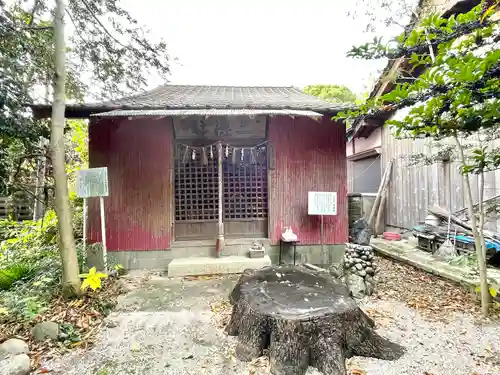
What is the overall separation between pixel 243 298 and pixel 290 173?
11.3ft

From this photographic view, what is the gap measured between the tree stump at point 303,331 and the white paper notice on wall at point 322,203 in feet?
8.10

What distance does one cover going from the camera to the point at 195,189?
601 cm

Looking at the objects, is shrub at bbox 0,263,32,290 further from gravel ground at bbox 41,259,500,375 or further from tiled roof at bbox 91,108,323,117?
tiled roof at bbox 91,108,323,117

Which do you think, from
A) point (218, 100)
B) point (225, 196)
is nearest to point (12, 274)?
point (225, 196)

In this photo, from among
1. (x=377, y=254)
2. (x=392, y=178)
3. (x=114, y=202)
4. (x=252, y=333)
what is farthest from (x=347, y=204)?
(x=114, y=202)

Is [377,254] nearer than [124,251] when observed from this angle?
No

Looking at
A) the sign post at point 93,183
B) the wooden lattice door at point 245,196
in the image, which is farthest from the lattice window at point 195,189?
the sign post at point 93,183

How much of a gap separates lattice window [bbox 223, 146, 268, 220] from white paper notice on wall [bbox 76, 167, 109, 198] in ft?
8.30

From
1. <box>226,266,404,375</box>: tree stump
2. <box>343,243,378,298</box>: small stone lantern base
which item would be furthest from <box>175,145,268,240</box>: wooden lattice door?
<box>226,266,404,375</box>: tree stump

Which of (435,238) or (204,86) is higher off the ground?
(204,86)

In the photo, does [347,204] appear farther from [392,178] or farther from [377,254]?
[392,178]

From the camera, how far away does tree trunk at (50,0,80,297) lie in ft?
12.0

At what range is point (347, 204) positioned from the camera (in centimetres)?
605

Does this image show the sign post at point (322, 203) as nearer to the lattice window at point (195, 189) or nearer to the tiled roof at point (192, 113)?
the tiled roof at point (192, 113)
